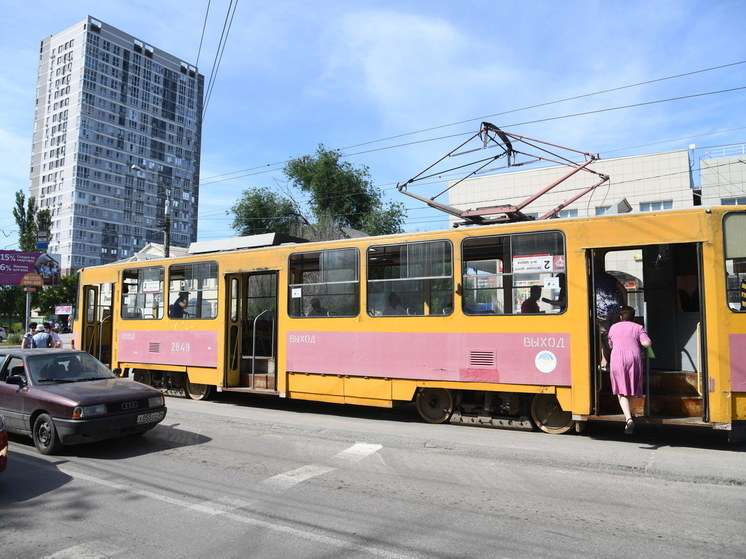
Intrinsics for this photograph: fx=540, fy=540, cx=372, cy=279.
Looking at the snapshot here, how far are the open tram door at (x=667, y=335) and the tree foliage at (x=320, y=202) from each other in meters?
26.8

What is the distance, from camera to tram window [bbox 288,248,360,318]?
30.8ft

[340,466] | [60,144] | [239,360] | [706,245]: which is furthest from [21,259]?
[60,144]

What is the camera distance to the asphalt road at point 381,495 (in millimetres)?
4059

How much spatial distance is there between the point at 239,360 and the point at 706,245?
8.56m

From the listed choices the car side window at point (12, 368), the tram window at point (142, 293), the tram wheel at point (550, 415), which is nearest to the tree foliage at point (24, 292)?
the tram window at point (142, 293)

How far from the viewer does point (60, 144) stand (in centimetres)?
10488

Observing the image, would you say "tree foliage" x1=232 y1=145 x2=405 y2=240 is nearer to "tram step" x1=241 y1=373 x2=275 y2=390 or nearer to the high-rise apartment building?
"tram step" x1=241 y1=373 x2=275 y2=390

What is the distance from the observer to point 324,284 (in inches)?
383

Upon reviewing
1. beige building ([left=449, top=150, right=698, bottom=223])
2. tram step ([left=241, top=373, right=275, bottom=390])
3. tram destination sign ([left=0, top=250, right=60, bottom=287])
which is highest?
beige building ([left=449, top=150, right=698, bottom=223])

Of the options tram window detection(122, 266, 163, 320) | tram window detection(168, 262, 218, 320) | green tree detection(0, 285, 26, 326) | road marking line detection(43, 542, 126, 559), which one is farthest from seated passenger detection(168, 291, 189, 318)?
green tree detection(0, 285, 26, 326)

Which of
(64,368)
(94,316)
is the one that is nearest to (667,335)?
(64,368)

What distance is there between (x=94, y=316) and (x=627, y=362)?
13060mm

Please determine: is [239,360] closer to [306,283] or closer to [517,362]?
[306,283]

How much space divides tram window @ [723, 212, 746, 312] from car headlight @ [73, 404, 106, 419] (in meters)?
8.02
